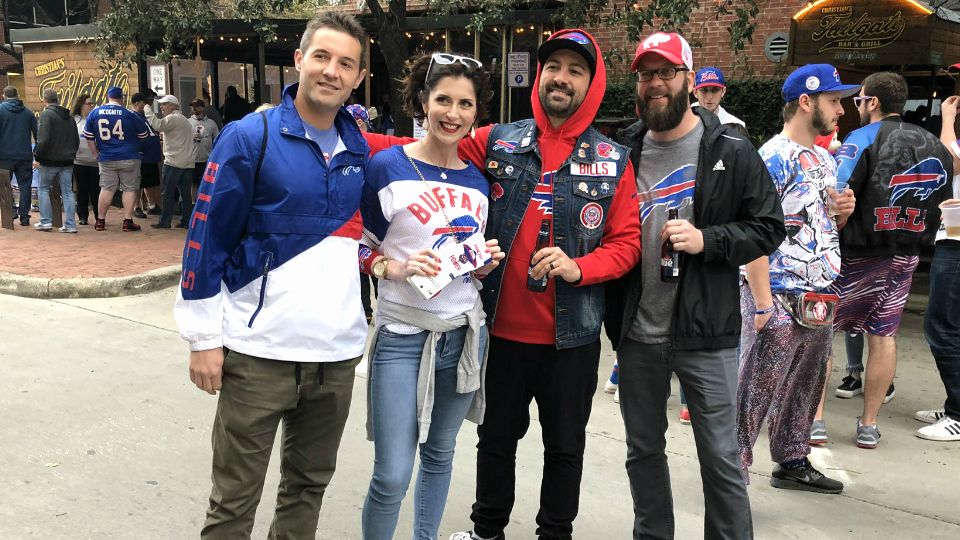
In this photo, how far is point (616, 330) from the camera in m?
3.17

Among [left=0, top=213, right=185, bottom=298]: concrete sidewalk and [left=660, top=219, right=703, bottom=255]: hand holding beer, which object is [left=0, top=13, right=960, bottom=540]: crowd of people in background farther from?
[left=0, top=213, right=185, bottom=298]: concrete sidewalk

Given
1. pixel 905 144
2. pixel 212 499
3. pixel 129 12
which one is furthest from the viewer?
pixel 129 12

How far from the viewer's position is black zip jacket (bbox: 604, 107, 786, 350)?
9.78ft

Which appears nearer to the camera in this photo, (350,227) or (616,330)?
(350,227)

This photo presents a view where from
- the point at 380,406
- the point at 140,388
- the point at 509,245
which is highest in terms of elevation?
the point at 509,245

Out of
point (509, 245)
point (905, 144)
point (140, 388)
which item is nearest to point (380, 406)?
point (509, 245)

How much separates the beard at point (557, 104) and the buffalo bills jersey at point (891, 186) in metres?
2.50

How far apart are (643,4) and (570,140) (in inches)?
351

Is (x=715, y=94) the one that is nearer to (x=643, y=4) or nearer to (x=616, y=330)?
(x=616, y=330)

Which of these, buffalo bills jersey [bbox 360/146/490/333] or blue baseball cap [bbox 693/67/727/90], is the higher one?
Result: blue baseball cap [bbox 693/67/727/90]

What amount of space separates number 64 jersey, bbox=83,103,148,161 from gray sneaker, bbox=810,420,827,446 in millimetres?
10036

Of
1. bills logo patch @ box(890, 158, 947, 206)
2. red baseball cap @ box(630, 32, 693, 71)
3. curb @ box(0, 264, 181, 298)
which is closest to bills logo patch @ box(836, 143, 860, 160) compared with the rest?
bills logo patch @ box(890, 158, 947, 206)

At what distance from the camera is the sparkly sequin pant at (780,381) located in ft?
12.9

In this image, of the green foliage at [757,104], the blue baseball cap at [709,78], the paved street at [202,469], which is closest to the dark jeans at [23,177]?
the paved street at [202,469]
